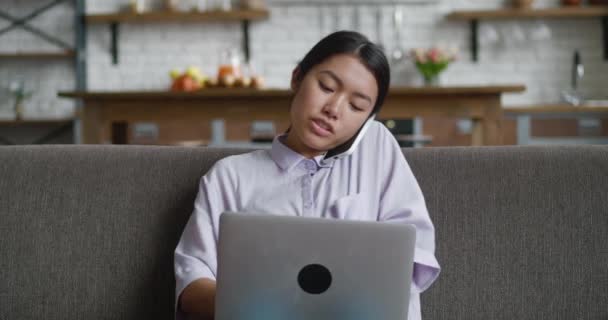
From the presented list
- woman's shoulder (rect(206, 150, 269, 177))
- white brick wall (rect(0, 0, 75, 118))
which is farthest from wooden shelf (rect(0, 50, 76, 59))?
woman's shoulder (rect(206, 150, 269, 177))

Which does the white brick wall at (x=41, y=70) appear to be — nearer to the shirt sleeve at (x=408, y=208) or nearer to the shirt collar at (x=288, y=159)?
the shirt collar at (x=288, y=159)

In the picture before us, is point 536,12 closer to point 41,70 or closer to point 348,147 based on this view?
point 41,70

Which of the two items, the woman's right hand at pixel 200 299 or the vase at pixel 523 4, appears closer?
the woman's right hand at pixel 200 299

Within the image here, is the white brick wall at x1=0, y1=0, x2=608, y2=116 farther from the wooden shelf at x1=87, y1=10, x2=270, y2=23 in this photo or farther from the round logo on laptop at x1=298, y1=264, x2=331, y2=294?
the round logo on laptop at x1=298, y1=264, x2=331, y2=294

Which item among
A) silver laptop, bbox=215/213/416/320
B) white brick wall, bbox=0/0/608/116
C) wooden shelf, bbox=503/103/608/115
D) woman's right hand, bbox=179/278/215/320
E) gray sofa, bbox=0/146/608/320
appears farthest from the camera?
white brick wall, bbox=0/0/608/116

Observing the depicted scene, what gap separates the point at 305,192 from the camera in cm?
113

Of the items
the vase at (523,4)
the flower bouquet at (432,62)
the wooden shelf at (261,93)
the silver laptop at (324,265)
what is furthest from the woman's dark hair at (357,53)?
the vase at (523,4)

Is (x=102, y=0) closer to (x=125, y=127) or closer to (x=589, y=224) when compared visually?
(x=125, y=127)

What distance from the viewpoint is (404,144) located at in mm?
3998

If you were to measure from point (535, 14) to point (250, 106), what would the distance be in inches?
105

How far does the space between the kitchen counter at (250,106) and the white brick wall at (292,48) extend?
1856mm

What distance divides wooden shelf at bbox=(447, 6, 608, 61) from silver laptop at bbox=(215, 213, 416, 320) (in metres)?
4.24

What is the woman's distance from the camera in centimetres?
107

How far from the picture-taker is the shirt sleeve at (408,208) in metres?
1.03
